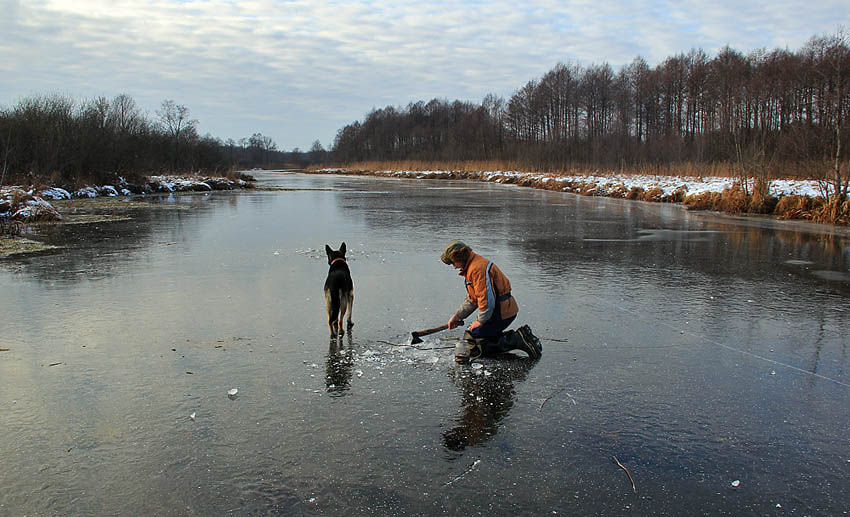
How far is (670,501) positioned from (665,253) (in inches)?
429

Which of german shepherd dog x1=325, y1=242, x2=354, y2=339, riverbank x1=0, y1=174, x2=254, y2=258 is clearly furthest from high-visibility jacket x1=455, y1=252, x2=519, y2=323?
riverbank x1=0, y1=174, x2=254, y2=258

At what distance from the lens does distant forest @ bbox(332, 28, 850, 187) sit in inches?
958

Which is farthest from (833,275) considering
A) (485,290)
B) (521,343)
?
(485,290)

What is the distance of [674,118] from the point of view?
75438 millimetres

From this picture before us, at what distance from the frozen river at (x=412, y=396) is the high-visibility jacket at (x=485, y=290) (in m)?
0.53

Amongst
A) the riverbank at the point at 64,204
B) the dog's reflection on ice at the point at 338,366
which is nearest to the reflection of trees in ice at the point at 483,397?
the dog's reflection on ice at the point at 338,366

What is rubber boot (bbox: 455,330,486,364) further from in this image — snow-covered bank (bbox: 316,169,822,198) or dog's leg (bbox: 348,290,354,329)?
snow-covered bank (bbox: 316,169,822,198)

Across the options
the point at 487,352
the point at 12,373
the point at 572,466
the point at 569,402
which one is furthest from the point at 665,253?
the point at 12,373

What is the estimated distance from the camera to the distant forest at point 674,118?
24.3 metres

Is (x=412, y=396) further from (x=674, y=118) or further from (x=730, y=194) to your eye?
(x=674, y=118)

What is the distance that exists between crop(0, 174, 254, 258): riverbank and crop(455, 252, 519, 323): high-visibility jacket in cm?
1117

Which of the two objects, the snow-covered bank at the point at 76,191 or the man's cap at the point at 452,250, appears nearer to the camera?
the man's cap at the point at 452,250

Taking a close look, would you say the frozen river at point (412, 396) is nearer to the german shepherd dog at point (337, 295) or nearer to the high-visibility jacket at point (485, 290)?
the german shepherd dog at point (337, 295)

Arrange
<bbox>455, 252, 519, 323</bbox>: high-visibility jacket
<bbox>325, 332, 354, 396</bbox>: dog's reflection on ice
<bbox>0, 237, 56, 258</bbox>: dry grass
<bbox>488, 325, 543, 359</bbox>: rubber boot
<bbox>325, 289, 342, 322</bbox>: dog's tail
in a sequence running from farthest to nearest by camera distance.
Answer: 1. <bbox>0, 237, 56, 258</bbox>: dry grass
2. <bbox>325, 289, 342, 322</bbox>: dog's tail
3. <bbox>488, 325, 543, 359</bbox>: rubber boot
4. <bbox>455, 252, 519, 323</bbox>: high-visibility jacket
5. <bbox>325, 332, 354, 396</bbox>: dog's reflection on ice
